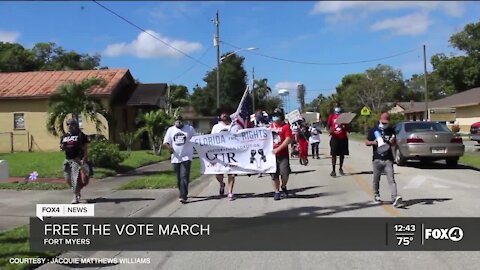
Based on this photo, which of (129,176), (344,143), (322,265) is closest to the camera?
(322,265)

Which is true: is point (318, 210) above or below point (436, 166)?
below

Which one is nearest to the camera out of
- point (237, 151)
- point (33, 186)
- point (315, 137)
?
point (237, 151)

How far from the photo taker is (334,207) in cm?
1002

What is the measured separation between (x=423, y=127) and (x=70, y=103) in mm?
11586

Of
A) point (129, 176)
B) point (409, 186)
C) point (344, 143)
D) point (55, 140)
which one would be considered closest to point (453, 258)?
point (409, 186)

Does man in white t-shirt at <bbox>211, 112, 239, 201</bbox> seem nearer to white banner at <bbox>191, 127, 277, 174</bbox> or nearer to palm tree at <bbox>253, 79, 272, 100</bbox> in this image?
white banner at <bbox>191, 127, 277, 174</bbox>

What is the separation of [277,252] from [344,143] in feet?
28.8

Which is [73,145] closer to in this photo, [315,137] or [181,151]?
[181,151]

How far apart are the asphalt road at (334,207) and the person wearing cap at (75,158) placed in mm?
1779

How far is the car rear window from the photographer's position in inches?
712

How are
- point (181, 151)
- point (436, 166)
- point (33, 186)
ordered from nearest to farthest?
1. point (181, 151)
2. point (33, 186)
3. point (436, 166)

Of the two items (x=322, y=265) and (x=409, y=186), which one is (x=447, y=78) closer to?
(x=409, y=186)

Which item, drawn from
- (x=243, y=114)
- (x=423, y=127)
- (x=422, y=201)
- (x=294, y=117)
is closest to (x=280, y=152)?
(x=243, y=114)

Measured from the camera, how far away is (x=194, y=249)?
7.21 m
